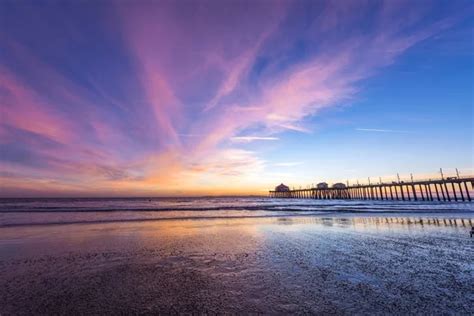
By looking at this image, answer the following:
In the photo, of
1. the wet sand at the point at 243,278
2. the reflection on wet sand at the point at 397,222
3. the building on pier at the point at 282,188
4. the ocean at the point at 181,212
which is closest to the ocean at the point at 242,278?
the wet sand at the point at 243,278

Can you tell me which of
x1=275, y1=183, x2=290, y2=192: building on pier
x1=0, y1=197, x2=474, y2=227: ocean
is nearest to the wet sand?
x1=0, y1=197, x2=474, y2=227: ocean

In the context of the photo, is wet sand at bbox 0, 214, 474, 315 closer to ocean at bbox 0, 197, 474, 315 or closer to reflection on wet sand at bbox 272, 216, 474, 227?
ocean at bbox 0, 197, 474, 315

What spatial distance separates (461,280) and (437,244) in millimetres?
4758

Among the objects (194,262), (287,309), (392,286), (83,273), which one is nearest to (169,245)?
(194,262)

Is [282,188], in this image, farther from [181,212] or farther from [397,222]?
[397,222]

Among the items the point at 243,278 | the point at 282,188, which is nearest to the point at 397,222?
the point at 243,278

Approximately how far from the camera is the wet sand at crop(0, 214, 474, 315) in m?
4.20

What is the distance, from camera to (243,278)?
18.7 ft

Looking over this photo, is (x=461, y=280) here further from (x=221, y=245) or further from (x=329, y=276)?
(x=221, y=245)

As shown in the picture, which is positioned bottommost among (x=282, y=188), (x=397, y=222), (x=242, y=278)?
(x=242, y=278)

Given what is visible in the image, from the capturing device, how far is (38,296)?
15.8 feet

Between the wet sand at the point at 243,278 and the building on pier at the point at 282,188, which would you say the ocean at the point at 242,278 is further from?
the building on pier at the point at 282,188

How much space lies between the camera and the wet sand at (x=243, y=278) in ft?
13.8

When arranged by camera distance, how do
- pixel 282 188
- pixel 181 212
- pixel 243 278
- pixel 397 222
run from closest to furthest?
pixel 243 278 < pixel 397 222 < pixel 181 212 < pixel 282 188
